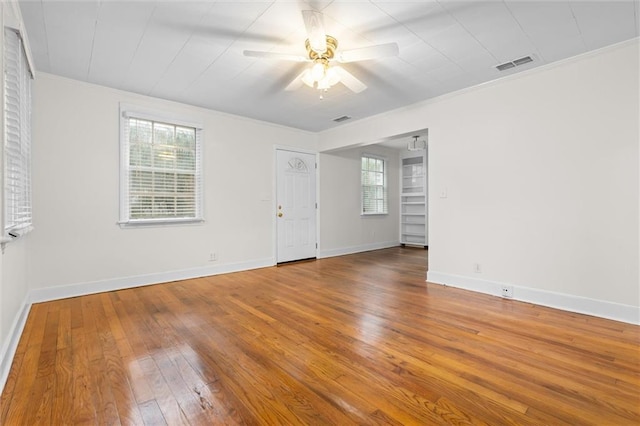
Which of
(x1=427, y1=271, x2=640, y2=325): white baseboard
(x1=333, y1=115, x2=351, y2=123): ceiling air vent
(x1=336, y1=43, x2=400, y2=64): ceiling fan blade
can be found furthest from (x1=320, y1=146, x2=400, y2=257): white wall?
(x1=336, y1=43, x2=400, y2=64): ceiling fan blade

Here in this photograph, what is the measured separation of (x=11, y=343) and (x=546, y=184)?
4.94 m

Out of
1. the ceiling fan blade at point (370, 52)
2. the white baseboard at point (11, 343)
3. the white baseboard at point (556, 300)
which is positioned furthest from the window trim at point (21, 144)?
the white baseboard at point (556, 300)

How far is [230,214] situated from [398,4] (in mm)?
3737

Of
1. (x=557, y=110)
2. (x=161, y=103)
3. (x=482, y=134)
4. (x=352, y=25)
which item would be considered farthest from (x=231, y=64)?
(x=557, y=110)

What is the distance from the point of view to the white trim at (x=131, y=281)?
3.43m

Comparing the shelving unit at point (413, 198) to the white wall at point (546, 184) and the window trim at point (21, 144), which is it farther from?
the window trim at point (21, 144)

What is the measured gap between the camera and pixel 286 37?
→ 262 centimetres

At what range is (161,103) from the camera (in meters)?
4.23

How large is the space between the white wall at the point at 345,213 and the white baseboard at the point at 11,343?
4.38 meters

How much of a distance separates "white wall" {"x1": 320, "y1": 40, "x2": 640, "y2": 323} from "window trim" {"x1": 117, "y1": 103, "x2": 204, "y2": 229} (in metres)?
3.37

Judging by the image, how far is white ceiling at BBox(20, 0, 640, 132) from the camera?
226 cm

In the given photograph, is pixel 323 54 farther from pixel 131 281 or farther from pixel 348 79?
pixel 131 281

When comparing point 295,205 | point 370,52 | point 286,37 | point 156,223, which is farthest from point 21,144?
point 295,205

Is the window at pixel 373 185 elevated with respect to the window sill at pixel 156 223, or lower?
elevated
